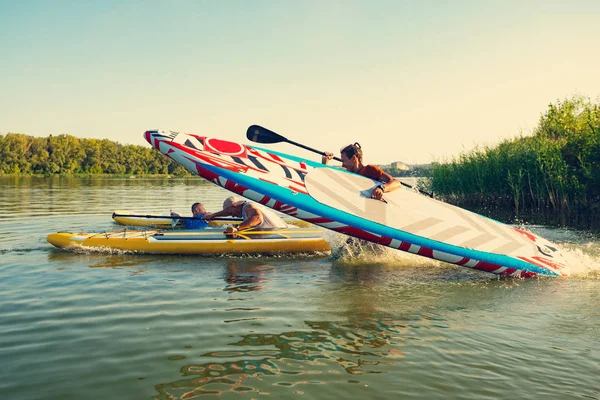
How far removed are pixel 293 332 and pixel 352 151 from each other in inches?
164

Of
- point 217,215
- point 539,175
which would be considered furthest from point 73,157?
point 217,215

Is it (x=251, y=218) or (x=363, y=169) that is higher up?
(x=363, y=169)

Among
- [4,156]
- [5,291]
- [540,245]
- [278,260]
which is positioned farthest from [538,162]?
[4,156]

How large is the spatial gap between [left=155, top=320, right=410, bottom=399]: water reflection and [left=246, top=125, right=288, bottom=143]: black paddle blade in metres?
4.09

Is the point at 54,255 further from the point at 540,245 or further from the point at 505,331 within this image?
the point at 540,245

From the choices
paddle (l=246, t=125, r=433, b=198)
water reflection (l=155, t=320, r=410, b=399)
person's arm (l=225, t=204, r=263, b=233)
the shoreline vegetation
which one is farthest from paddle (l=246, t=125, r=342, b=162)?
the shoreline vegetation

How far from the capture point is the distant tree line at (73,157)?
7488cm

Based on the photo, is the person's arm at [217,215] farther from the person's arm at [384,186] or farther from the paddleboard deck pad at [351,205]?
the person's arm at [384,186]

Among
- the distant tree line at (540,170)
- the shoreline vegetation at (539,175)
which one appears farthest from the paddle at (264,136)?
the distant tree line at (540,170)

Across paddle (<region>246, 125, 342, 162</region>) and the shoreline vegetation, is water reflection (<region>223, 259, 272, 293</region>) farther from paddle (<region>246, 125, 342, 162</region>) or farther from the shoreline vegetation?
the shoreline vegetation

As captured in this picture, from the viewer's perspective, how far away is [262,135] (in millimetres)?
8141

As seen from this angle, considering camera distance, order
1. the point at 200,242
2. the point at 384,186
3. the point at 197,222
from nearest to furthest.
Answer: the point at 384,186, the point at 200,242, the point at 197,222

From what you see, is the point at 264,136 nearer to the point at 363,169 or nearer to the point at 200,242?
the point at 363,169

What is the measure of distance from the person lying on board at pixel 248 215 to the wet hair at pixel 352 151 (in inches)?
98.0
